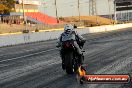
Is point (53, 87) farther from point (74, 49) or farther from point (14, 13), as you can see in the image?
point (14, 13)

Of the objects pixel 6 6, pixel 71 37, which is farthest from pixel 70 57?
pixel 6 6

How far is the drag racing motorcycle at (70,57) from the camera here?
11.3 m

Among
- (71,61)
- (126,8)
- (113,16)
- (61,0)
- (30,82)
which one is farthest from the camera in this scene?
(126,8)

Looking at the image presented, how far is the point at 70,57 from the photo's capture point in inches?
447

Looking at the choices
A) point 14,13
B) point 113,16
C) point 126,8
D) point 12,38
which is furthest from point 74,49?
point 126,8

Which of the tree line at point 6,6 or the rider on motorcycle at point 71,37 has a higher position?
the tree line at point 6,6

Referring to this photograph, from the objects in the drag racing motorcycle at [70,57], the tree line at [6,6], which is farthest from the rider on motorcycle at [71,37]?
the tree line at [6,6]

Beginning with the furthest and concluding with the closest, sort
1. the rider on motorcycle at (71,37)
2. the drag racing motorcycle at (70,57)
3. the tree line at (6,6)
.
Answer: the tree line at (6,6), the rider on motorcycle at (71,37), the drag racing motorcycle at (70,57)

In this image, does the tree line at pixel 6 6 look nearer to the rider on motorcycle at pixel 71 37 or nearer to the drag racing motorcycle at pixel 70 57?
the rider on motorcycle at pixel 71 37

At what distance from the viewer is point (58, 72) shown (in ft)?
40.1

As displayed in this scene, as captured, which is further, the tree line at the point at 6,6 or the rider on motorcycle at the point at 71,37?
the tree line at the point at 6,6

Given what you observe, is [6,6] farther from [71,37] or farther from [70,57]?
[70,57]

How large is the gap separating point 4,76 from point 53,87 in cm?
319

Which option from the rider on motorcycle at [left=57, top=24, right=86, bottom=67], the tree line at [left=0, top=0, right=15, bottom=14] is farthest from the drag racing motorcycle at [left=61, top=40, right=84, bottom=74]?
the tree line at [left=0, top=0, right=15, bottom=14]
